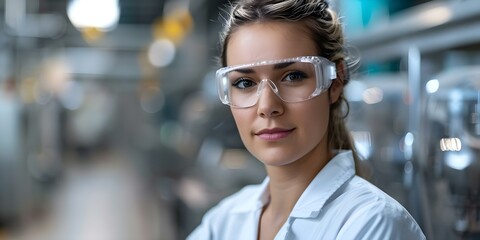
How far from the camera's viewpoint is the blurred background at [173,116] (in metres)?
1.90

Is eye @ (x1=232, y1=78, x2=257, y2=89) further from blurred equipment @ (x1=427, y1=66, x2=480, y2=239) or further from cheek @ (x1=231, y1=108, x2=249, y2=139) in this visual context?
blurred equipment @ (x1=427, y1=66, x2=480, y2=239)

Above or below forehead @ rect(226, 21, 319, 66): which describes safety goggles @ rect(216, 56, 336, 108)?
below

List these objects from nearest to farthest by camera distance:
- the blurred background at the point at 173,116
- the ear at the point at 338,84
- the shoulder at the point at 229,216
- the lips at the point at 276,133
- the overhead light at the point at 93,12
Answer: the lips at the point at 276,133
the ear at the point at 338,84
the shoulder at the point at 229,216
the blurred background at the point at 173,116
the overhead light at the point at 93,12

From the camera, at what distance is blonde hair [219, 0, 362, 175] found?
1203mm

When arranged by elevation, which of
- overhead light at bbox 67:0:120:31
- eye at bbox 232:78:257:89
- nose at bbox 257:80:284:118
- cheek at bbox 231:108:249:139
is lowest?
cheek at bbox 231:108:249:139

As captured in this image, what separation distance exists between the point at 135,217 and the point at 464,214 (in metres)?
5.84

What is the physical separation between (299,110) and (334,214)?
8.5 inches

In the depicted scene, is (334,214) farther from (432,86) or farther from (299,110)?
(432,86)

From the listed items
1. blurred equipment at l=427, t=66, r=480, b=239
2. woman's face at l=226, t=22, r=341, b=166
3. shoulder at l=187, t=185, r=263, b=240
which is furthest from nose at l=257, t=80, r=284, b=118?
blurred equipment at l=427, t=66, r=480, b=239

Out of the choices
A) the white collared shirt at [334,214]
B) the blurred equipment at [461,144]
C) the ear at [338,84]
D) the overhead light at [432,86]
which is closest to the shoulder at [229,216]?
the white collared shirt at [334,214]

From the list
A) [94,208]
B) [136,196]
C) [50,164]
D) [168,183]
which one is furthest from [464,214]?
[50,164]

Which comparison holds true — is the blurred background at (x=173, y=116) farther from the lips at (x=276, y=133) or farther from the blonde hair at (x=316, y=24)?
the lips at (x=276, y=133)

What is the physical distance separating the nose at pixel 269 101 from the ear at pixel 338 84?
17 centimetres

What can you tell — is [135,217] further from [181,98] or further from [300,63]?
[300,63]
